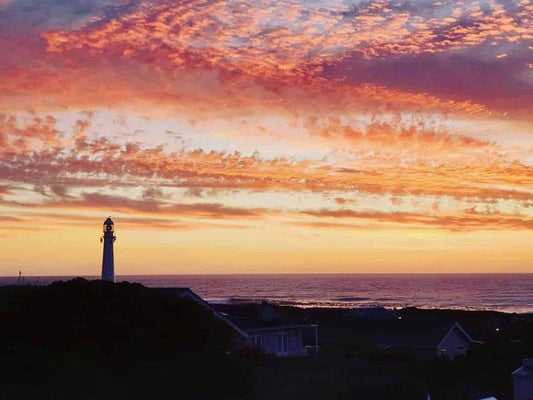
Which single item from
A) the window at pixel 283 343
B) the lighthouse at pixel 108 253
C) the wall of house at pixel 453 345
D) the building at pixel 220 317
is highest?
the lighthouse at pixel 108 253

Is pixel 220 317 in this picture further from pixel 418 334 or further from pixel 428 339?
pixel 418 334

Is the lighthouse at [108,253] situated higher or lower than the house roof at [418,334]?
higher

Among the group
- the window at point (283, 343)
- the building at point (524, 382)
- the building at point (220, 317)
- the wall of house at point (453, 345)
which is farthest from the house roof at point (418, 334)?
the building at point (524, 382)

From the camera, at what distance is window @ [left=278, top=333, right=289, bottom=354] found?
128 ft

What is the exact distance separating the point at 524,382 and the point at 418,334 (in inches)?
784

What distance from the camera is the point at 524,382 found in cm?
2777

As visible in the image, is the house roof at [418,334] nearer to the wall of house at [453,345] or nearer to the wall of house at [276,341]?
the wall of house at [453,345]

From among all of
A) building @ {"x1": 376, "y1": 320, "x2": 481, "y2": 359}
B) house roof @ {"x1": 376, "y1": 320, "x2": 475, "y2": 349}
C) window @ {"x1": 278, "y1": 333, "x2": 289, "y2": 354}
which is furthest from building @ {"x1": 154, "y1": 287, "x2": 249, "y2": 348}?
house roof @ {"x1": 376, "y1": 320, "x2": 475, "y2": 349}

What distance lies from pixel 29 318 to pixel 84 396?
3.37m

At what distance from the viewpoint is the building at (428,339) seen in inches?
1797

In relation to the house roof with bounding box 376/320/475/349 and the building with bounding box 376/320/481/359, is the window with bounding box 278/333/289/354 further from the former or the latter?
the house roof with bounding box 376/320/475/349

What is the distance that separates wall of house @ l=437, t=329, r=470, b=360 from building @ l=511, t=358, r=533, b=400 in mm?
17016

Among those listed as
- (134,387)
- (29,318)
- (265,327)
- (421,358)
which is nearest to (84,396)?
(134,387)

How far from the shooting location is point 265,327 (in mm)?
37625
